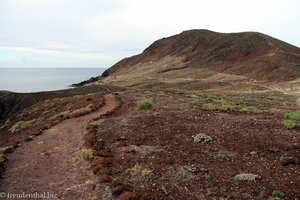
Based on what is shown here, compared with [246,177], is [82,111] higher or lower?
higher

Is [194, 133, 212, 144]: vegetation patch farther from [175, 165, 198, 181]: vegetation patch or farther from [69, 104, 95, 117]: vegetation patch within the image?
[69, 104, 95, 117]: vegetation patch

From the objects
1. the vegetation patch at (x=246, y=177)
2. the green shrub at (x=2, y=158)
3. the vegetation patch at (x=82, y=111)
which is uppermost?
the vegetation patch at (x=82, y=111)

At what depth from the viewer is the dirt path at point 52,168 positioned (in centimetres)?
1664

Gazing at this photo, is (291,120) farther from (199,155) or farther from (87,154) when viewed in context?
(87,154)

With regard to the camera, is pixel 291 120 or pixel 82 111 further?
pixel 82 111

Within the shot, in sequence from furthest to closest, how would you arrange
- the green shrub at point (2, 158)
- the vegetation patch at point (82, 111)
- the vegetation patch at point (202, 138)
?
the vegetation patch at point (82, 111) < the vegetation patch at point (202, 138) < the green shrub at point (2, 158)

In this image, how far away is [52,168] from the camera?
19391mm

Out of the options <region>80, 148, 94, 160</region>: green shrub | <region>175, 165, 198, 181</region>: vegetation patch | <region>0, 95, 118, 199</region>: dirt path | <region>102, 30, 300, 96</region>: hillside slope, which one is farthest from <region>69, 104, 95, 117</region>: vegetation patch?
<region>102, 30, 300, 96</region>: hillside slope

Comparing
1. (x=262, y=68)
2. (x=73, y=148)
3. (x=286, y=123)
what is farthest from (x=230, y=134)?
(x=262, y=68)

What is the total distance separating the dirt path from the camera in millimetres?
16641

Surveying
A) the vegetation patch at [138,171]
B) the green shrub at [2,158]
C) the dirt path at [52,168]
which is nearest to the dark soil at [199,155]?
the vegetation patch at [138,171]

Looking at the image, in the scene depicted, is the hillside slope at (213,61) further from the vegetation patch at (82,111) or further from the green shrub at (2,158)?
the green shrub at (2,158)

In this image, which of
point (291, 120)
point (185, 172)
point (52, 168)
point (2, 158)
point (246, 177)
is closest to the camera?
point (246, 177)

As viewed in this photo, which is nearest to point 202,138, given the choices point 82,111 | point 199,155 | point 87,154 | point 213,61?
point 199,155
